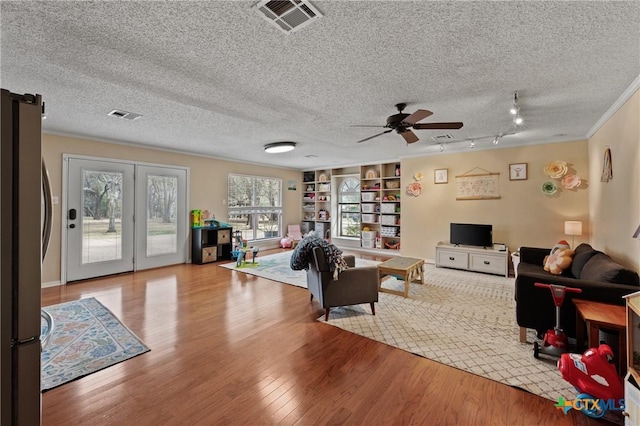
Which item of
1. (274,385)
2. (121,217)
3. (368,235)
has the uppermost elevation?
(121,217)

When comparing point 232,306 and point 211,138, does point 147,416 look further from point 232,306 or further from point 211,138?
point 211,138

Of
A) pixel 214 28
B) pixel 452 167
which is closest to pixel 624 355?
pixel 214 28

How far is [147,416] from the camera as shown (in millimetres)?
1742

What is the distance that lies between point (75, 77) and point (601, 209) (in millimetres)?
6362

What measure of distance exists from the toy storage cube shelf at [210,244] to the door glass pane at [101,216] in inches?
55.4

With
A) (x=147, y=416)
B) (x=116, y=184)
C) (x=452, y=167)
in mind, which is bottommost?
(x=147, y=416)

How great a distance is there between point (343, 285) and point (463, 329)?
4.41 ft

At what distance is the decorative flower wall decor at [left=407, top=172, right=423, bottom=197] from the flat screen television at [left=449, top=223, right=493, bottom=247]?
1.09 meters

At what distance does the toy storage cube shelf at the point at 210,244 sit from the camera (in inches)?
242

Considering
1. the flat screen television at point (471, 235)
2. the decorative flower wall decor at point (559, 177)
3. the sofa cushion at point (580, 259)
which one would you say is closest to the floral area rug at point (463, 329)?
the sofa cushion at point (580, 259)

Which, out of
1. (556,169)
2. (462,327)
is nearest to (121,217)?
(462,327)

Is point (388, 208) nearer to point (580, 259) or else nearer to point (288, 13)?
point (580, 259)

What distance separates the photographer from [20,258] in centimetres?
93

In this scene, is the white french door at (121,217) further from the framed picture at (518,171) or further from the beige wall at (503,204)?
the framed picture at (518,171)
